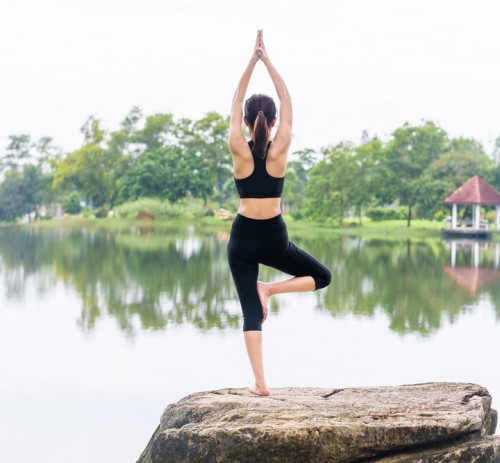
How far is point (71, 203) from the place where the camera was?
127 feet

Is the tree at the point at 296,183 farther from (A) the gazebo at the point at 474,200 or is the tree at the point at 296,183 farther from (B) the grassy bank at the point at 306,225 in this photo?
(A) the gazebo at the point at 474,200

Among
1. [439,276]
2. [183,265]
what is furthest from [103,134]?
[439,276]

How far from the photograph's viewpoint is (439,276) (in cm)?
1574

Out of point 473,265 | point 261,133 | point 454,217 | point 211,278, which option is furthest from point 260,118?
point 454,217

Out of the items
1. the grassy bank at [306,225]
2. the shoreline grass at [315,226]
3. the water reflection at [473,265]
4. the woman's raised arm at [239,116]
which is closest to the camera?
the woman's raised arm at [239,116]

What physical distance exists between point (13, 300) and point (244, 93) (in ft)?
31.8

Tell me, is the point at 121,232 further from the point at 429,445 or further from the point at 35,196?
the point at 429,445

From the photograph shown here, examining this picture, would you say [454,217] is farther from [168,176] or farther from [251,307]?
[251,307]

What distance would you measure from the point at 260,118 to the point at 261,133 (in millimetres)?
62

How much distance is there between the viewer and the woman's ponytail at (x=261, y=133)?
3.50 m

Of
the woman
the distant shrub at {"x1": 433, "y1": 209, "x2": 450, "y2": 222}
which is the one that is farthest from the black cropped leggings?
the distant shrub at {"x1": 433, "y1": 209, "x2": 450, "y2": 222}

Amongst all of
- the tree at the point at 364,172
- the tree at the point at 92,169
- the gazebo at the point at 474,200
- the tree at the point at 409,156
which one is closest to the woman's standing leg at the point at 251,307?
the gazebo at the point at 474,200

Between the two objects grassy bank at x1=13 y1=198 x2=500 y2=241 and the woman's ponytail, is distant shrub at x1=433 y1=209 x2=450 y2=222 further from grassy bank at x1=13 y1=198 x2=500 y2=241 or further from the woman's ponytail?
the woman's ponytail

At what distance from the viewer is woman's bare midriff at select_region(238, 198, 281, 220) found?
354 cm
